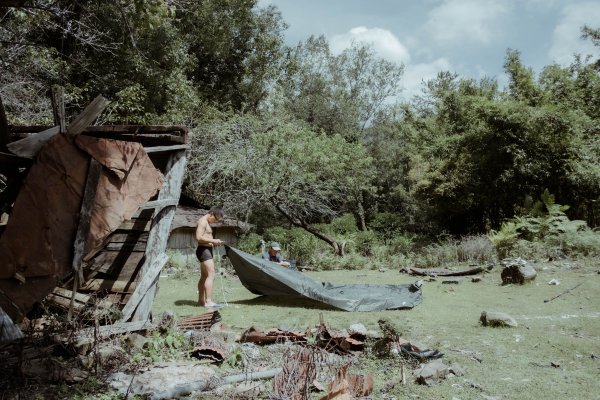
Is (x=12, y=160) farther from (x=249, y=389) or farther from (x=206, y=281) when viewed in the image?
(x=206, y=281)

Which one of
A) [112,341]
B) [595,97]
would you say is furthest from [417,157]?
[112,341]

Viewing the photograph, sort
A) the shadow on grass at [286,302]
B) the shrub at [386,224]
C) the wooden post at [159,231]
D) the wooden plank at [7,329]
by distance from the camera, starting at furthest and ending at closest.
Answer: the shrub at [386,224] → the shadow on grass at [286,302] → the wooden post at [159,231] → the wooden plank at [7,329]

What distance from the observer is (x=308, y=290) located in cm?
726

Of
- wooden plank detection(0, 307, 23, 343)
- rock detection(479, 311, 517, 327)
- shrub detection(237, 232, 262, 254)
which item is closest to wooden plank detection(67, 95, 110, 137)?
wooden plank detection(0, 307, 23, 343)

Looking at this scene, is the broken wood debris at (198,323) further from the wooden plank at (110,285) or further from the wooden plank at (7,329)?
the wooden plank at (7,329)

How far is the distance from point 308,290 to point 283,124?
1000 centimetres

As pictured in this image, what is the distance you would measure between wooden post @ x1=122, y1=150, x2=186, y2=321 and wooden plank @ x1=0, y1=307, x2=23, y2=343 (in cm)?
159

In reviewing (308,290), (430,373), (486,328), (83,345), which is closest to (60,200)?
(83,345)

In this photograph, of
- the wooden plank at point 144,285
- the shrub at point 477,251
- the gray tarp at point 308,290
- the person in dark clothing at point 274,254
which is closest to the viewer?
the wooden plank at point 144,285

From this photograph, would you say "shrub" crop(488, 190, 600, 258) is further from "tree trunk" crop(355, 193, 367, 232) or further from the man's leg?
"tree trunk" crop(355, 193, 367, 232)

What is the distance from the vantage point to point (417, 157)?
20078 mm

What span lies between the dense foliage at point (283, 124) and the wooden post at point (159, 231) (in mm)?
5707

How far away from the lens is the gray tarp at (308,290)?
7055 mm

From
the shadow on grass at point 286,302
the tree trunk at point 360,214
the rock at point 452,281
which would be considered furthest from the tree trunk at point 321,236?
the shadow on grass at point 286,302
